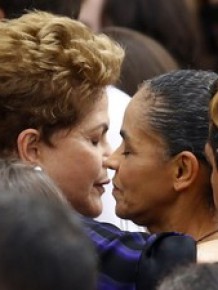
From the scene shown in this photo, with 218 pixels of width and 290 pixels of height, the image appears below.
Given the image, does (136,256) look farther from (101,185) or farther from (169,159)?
(101,185)

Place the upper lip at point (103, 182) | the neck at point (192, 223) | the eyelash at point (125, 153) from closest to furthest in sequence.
Result: the neck at point (192, 223) < the eyelash at point (125, 153) < the upper lip at point (103, 182)

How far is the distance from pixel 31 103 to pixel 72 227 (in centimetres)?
137

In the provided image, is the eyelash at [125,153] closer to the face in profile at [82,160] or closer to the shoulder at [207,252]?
the face in profile at [82,160]

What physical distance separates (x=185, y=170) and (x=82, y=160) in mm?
327

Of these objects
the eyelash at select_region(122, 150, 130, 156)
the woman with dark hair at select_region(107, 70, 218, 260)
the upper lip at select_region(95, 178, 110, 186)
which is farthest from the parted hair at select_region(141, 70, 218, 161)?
the upper lip at select_region(95, 178, 110, 186)

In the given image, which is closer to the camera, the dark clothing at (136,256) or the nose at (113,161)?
the dark clothing at (136,256)

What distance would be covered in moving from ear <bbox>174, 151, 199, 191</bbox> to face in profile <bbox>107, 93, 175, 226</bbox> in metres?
0.02

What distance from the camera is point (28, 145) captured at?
11.2ft

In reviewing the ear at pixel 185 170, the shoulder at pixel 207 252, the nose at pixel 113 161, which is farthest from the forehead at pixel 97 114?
the shoulder at pixel 207 252

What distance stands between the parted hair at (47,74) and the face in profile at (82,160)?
0.12 feet

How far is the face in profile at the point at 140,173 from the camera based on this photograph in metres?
3.38

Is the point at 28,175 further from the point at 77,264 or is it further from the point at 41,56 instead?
the point at 41,56

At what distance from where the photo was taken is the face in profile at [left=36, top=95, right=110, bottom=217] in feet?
11.4

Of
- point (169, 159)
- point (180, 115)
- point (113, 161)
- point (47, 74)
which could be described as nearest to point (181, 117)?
point (180, 115)
